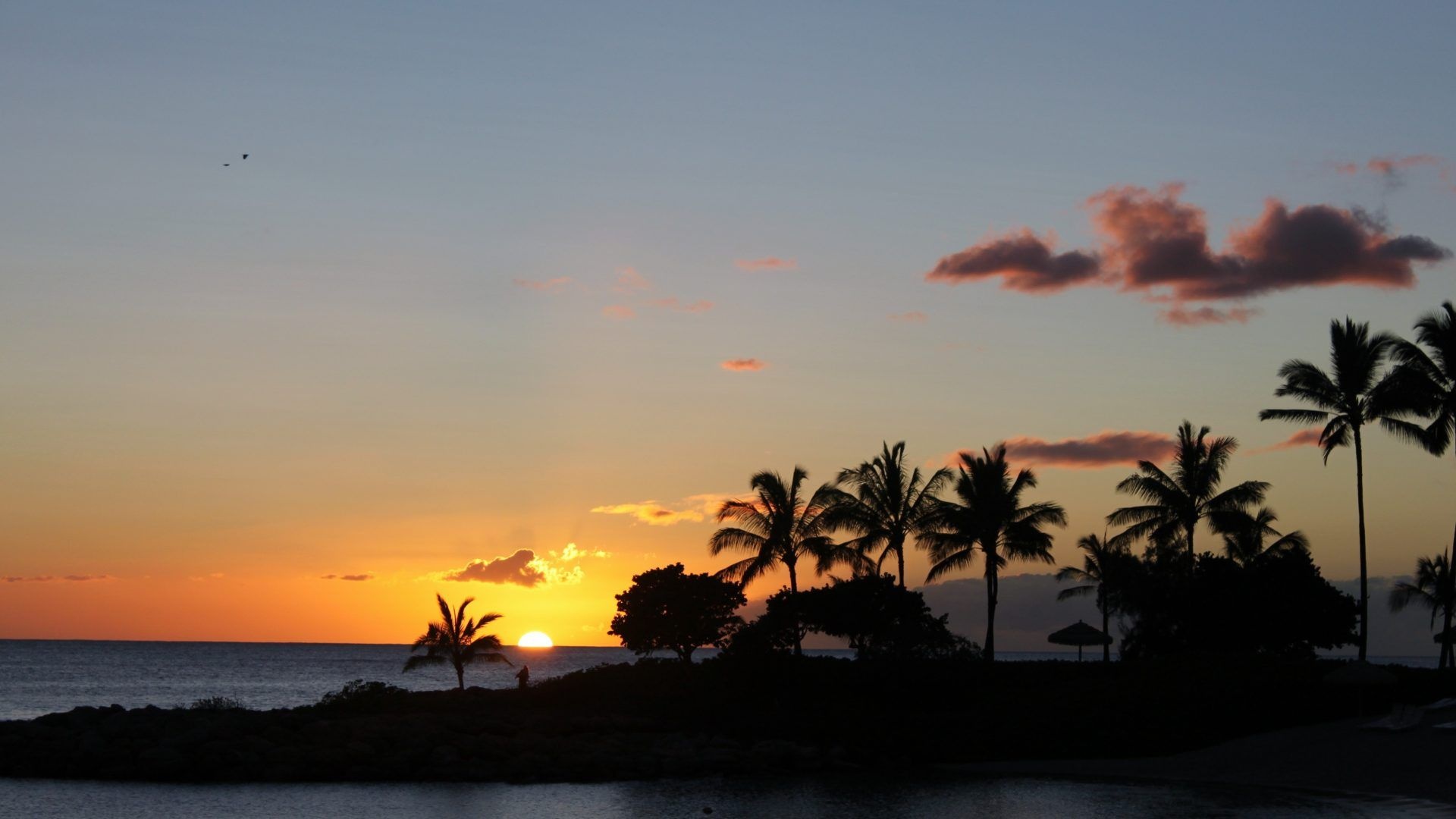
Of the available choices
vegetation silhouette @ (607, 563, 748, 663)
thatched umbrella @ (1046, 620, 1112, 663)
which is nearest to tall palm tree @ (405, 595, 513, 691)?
vegetation silhouette @ (607, 563, 748, 663)

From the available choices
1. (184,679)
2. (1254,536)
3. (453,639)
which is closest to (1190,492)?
(1254,536)

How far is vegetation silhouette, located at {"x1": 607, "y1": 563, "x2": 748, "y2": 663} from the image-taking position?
186 ft

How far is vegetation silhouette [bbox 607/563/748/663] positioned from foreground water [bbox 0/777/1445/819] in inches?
700

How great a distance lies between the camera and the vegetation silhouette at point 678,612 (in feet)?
186

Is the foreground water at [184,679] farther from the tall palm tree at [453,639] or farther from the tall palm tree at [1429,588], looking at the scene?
the tall palm tree at [1429,588]

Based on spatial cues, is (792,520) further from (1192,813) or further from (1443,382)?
(1192,813)

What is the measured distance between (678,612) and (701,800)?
71.9 feet

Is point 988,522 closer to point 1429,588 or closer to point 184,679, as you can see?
point 1429,588

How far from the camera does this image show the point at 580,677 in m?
54.4

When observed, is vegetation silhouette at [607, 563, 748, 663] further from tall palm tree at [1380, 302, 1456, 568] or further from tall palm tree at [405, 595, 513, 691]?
tall palm tree at [1380, 302, 1456, 568]

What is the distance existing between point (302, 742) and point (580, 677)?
14256 millimetres

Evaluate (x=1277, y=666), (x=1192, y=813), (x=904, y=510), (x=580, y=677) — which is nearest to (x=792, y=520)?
(x=904, y=510)

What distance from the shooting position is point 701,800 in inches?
1378

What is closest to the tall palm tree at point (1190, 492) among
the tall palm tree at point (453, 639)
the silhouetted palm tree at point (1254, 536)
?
the silhouetted palm tree at point (1254, 536)
